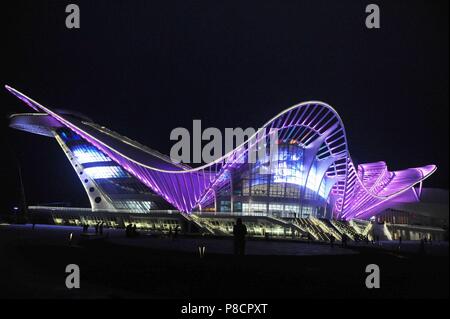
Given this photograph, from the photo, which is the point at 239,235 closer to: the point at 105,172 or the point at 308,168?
the point at 308,168

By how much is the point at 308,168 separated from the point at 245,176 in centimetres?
849

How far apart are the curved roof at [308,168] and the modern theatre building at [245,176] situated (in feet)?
0.46

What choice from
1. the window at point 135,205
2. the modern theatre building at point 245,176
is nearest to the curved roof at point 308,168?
the modern theatre building at point 245,176

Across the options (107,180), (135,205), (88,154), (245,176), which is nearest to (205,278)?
(245,176)

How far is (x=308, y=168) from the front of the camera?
5541 centimetres

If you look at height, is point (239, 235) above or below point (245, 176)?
below

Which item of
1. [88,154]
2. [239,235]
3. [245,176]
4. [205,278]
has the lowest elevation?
[205,278]

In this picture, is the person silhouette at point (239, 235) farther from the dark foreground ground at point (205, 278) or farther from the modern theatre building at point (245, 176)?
the modern theatre building at point (245, 176)

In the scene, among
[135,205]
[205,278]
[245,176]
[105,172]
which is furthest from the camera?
[105,172]

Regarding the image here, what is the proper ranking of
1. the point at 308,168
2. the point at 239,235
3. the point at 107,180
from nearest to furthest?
1. the point at 239,235
2. the point at 308,168
3. the point at 107,180

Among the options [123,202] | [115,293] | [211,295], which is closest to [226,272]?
[211,295]

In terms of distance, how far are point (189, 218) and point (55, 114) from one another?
29.7 m
